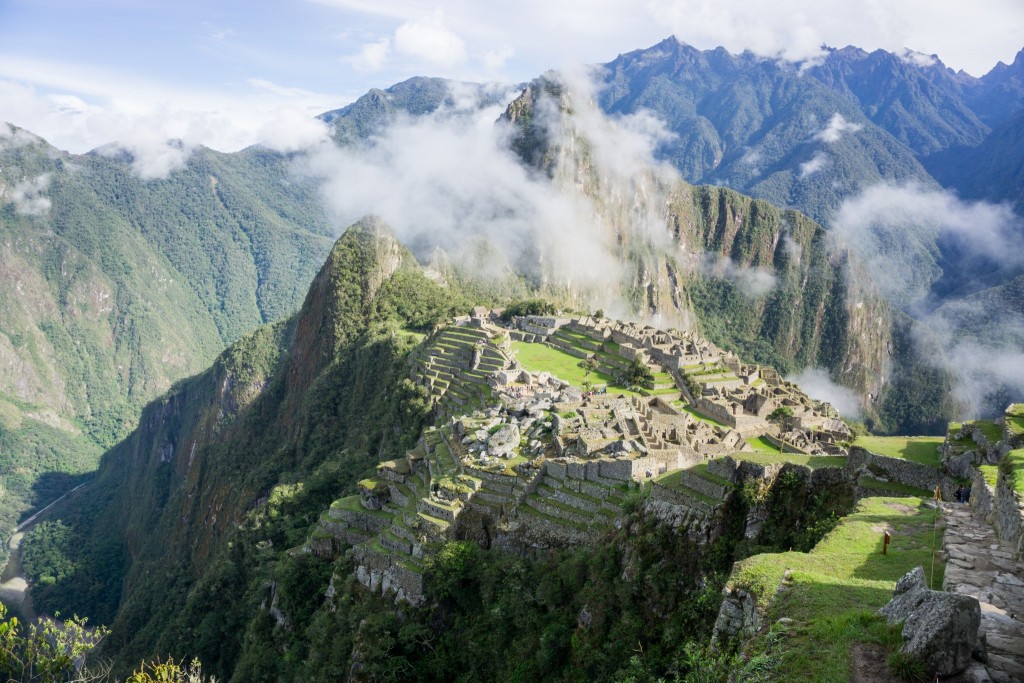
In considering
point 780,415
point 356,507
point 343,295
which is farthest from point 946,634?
point 343,295

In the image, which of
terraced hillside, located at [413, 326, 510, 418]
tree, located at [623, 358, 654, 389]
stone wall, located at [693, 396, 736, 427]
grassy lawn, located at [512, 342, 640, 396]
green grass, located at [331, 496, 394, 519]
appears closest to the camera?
green grass, located at [331, 496, 394, 519]

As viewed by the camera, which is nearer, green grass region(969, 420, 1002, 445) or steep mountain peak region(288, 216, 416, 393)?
green grass region(969, 420, 1002, 445)

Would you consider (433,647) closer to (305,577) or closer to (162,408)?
(305,577)

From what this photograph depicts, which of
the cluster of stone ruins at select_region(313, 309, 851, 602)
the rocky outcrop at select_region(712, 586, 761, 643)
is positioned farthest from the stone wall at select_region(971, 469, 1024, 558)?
the cluster of stone ruins at select_region(313, 309, 851, 602)

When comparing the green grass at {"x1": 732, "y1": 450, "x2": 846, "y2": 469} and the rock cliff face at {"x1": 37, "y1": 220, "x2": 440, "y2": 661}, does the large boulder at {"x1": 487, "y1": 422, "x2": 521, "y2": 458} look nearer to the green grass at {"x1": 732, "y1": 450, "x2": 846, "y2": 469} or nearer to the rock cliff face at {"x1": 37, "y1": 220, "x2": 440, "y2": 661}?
the green grass at {"x1": 732, "y1": 450, "x2": 846, "y2": 469}

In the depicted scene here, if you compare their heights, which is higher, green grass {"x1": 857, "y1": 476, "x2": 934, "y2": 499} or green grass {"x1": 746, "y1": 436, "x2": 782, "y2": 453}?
green grass {"x1": 857, "y1": 476, "x2": 934, "y2": 499}

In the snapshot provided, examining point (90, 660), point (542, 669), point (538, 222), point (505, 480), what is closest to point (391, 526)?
point (505, 480)
